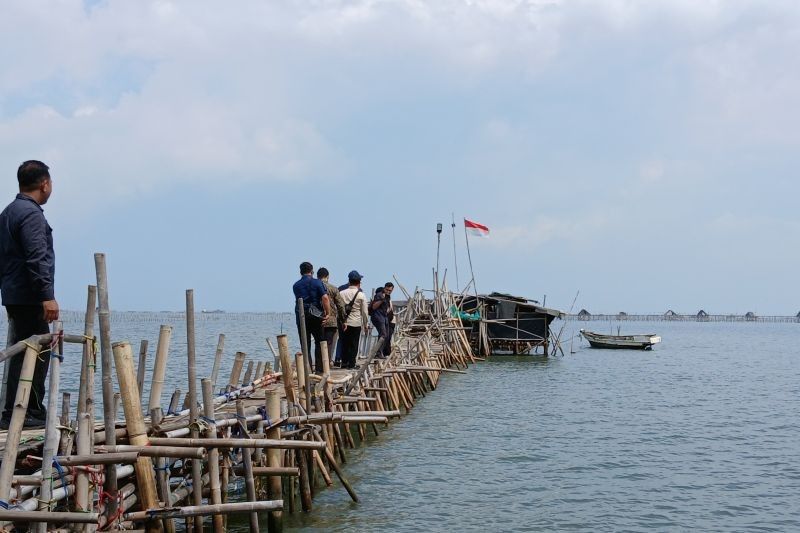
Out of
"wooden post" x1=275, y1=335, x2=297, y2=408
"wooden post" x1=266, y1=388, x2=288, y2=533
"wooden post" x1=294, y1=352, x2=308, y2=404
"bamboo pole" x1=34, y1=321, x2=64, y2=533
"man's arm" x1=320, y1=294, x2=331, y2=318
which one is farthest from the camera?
"man's arm" x1=320, y1=294, x2=331, y2=318

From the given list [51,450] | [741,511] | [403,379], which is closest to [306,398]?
[51,450]

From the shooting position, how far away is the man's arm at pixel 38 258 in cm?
614

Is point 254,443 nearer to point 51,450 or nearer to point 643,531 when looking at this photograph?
point 51,450

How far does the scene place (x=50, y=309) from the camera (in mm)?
6223

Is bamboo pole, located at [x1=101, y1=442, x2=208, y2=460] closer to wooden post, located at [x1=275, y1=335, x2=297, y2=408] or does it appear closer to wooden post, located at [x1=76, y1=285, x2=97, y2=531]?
wooden post, located at [x1=76, y1=285, x2=97, y2=531]

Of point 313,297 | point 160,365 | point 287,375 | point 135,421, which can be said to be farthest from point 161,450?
point 313,297

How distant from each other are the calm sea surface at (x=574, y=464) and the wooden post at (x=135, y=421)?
2769mm

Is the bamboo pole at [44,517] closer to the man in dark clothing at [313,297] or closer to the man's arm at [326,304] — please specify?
the man in dark clothing at [313,297]

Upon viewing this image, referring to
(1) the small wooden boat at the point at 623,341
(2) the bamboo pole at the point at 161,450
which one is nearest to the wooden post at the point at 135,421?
(2) the bamboo pole at the point at 161,450

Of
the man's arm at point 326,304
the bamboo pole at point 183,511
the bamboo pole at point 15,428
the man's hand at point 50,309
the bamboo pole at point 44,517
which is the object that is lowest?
the bamboo pole at point 183,511

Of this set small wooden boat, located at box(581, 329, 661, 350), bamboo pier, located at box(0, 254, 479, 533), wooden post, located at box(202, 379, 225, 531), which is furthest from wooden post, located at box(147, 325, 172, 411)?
small wooden boat, located at box(581, 329, 661, 350)

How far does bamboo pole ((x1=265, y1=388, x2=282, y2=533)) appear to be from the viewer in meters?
8.46

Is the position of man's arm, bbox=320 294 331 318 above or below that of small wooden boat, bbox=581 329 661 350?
above

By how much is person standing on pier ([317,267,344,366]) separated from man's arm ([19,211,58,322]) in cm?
762
